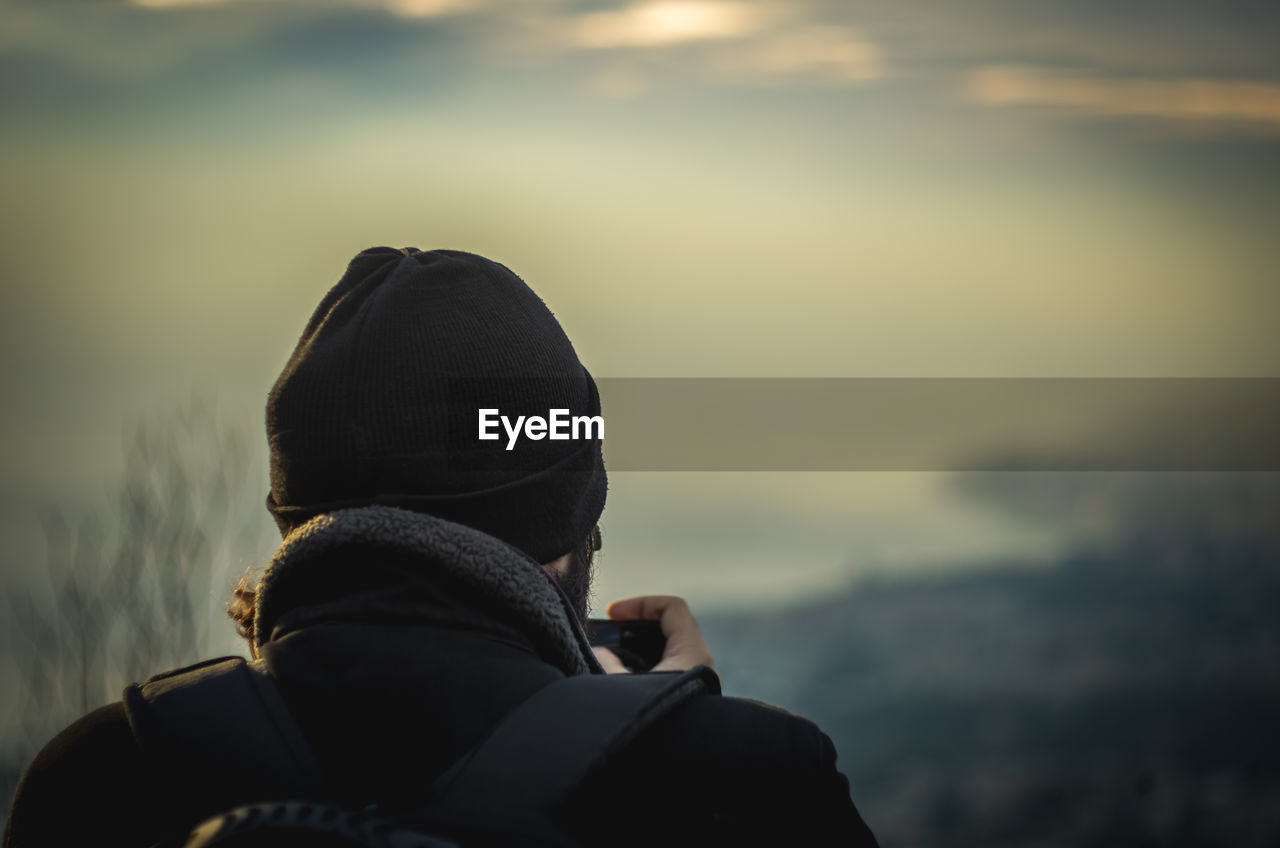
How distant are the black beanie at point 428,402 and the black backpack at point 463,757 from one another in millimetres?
401

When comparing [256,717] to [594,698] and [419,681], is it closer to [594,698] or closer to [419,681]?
[419,681]

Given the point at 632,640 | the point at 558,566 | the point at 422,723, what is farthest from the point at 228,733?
the point at 632,640

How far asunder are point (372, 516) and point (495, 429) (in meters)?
0.34

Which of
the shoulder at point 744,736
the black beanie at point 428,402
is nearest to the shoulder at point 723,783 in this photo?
the shoulder at point 744,736

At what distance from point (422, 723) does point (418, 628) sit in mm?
138

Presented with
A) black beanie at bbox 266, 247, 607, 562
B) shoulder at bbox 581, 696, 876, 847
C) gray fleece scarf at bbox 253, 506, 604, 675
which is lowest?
Result: shoulder at bbox 581, 696, 876, 847

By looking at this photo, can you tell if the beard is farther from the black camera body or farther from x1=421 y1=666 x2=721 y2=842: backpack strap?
x1=421 y1=666 x2=721 y2=842: backpack strap

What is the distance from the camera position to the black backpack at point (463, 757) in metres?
1.34

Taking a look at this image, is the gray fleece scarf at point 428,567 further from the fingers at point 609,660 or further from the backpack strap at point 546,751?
the fingers at point 609,660

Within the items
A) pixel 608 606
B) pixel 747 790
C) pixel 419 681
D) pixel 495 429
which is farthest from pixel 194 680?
pixel 608 606

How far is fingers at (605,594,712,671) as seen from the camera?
2361 millimetres

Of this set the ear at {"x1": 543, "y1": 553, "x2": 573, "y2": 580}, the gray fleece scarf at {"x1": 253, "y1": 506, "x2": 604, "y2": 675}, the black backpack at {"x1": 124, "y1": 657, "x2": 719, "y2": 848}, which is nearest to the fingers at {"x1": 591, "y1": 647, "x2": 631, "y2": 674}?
the ear at {"x1": 543, "y1": 553, "x2": 573, "y2": 580}

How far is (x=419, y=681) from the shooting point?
150 centimetres

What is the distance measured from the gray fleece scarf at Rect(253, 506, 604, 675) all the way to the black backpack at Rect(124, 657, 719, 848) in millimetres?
127
